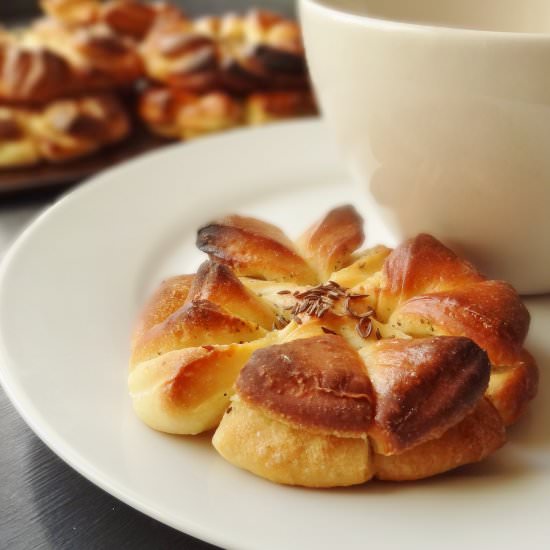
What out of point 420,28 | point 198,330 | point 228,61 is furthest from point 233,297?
point 228,61

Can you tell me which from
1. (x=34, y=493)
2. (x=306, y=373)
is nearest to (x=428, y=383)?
(x=306, y=373)

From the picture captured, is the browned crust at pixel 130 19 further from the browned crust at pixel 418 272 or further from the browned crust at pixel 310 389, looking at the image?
the browned crust at pixel 310 389

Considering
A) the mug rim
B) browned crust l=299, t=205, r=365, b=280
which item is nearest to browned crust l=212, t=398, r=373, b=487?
browned crust l=299, t=205, r=365, b=280

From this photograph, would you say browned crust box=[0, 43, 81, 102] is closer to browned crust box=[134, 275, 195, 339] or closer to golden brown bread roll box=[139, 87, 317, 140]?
golden brown bread roll box=[139, 87, 317, 140]

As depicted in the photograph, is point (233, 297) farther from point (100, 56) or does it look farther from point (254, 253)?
point (100, 56)

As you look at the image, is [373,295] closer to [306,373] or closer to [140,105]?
[306,373]

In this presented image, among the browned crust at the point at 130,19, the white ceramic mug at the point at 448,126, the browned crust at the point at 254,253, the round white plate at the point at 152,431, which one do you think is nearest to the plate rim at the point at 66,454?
the round white plate at the point at 152,431
